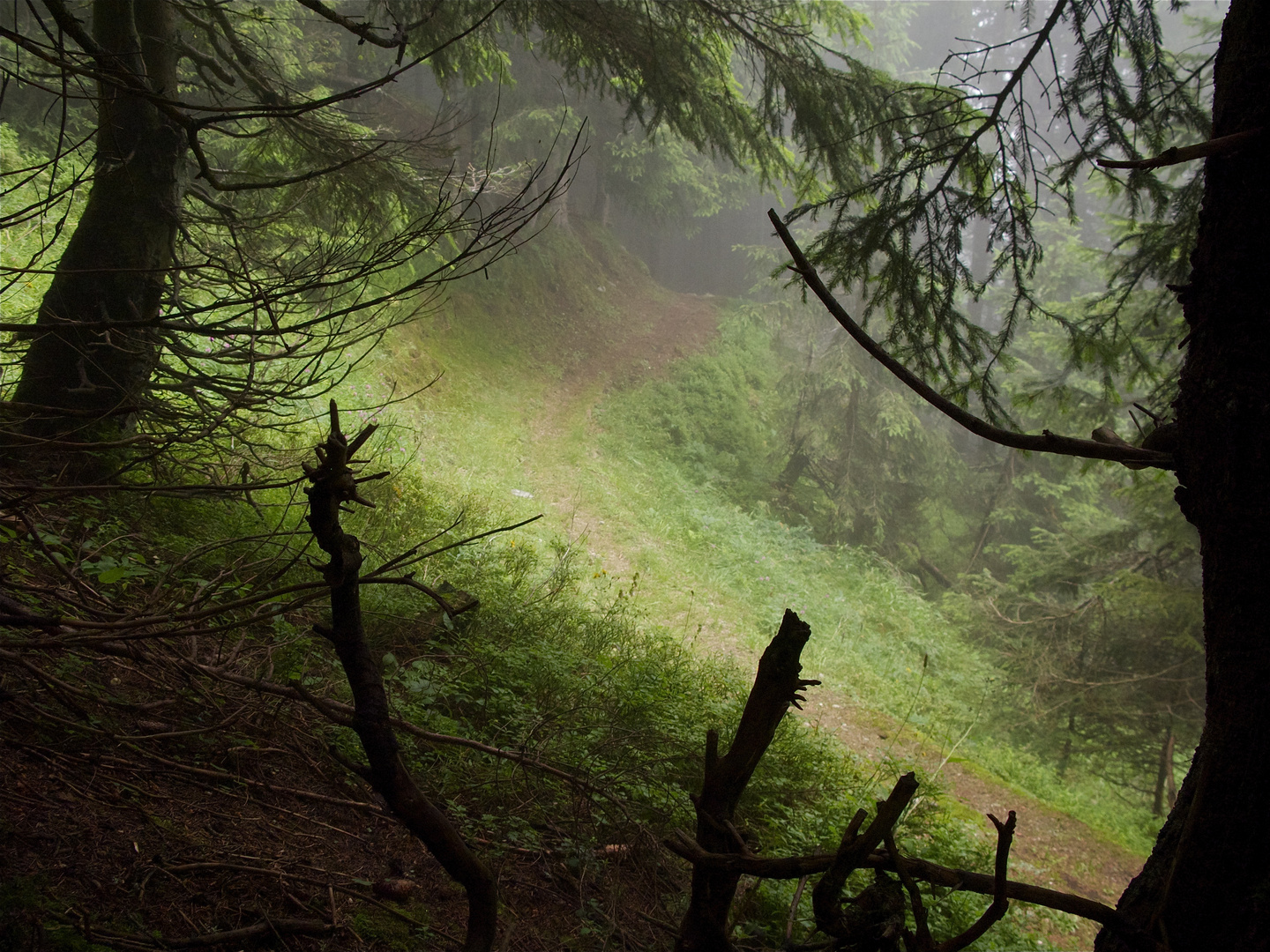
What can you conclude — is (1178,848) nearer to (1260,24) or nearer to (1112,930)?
(1112,930)

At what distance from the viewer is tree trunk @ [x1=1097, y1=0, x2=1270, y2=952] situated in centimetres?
123

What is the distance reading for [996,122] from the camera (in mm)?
3912

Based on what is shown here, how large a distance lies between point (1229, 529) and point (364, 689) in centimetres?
177

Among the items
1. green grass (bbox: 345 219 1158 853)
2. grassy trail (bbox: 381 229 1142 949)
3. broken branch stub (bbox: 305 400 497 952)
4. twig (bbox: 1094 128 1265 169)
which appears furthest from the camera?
green grass (bbox: 345 219 1158 853)

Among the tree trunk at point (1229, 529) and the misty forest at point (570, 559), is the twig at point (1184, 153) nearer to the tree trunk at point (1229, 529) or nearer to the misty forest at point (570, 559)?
the misty forest at point (570, 559)

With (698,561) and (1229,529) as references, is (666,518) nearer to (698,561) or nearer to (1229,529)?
(698,561)

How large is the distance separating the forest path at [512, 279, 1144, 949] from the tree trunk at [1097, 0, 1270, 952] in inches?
185

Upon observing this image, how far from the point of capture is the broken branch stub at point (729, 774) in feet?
4.64

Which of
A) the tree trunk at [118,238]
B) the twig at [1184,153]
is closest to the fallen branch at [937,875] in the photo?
the twig at [1184,153]

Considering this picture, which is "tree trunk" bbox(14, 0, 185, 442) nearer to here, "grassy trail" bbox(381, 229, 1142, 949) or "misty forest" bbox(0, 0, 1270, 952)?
"misty forest" bbox(0, 0, 1270, 952)

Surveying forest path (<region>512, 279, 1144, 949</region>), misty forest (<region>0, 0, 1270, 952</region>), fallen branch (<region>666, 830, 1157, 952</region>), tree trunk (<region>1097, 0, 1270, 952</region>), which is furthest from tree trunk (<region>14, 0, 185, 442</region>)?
forest path (<region>512, 279, 1144, 949</region>)

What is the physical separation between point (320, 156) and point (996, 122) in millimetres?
5008

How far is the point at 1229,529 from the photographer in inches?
52.2

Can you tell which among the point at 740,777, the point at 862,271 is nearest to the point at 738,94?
the point at 862,271
